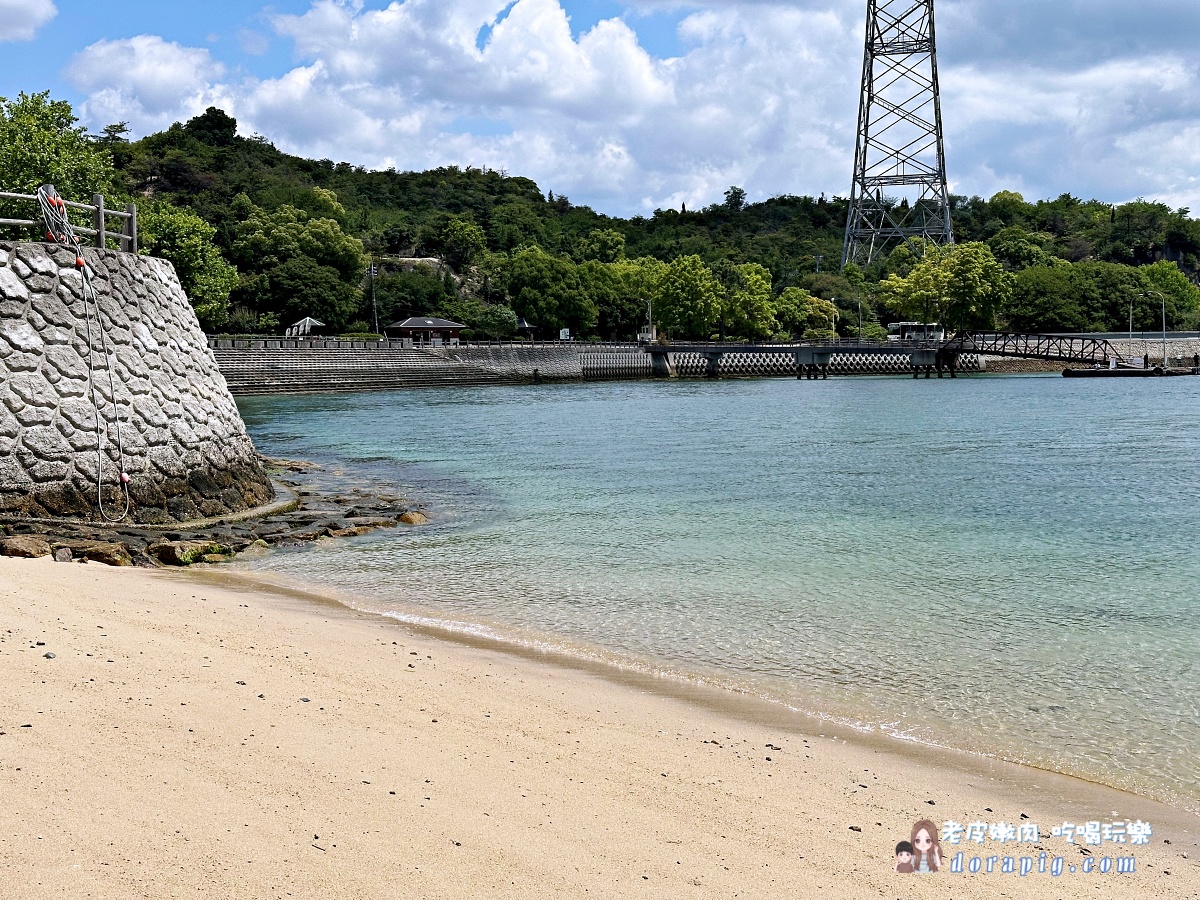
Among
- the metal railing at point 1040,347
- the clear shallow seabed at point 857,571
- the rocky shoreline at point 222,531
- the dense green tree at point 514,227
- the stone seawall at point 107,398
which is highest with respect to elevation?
the dense green tree at point 514,227

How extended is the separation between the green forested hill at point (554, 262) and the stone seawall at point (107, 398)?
154 ft

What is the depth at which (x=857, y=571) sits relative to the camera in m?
12.7

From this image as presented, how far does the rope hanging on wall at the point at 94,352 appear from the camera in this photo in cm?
1384

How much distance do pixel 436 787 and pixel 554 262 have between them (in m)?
99.8

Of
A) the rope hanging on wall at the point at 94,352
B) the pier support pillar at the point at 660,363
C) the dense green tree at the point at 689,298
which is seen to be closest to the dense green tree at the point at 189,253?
the pier support pillar at the point at 660,363

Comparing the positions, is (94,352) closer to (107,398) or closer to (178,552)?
(107,398)

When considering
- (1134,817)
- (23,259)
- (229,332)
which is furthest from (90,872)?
(229,332)

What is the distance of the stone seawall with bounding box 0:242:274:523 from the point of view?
13.2 meters

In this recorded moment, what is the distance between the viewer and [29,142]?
138ft

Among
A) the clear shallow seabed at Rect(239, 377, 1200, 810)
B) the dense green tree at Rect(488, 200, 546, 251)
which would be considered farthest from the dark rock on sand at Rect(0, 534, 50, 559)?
the dense green tree at Rect(488, 200, 546, 251)

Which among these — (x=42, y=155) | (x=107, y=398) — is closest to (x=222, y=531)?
(x=107, y=398)

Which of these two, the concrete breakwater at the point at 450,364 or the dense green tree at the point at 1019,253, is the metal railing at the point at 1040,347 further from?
the dense green tree at the point at 1019,253

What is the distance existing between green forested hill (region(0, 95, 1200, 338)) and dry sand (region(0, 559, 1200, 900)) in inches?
2270

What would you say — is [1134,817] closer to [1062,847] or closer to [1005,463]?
[1062,847]
